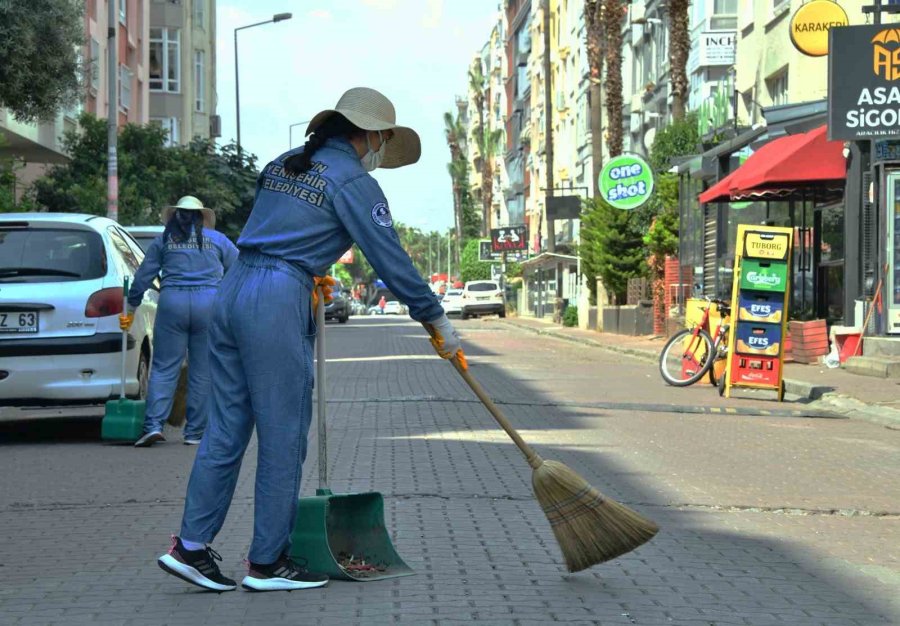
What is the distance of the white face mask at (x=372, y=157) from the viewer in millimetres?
5891

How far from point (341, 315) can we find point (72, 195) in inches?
1115

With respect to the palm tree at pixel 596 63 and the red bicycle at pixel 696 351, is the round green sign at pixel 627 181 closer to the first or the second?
the palm tree at pixel 596 63

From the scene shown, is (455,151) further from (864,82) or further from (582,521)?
(582,521)

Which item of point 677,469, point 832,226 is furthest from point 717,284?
point 677,469

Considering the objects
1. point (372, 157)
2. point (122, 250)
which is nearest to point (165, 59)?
point (122, 250)

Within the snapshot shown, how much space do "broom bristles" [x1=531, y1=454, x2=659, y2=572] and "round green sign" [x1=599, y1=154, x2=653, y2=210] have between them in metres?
31.4

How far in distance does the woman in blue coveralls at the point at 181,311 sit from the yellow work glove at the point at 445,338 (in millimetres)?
5355

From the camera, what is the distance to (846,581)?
6195 millimetres

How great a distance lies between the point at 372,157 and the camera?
592 centimetres

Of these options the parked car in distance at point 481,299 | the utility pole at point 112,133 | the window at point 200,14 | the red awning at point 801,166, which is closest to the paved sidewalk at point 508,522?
the red awning at point 801,166

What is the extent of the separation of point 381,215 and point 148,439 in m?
5.94

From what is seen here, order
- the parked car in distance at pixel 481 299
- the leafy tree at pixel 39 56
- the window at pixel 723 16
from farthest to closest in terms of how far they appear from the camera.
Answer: the parked car in distance at pixel 481 299 → the window at pixel 723 16 → the leafy tree at pixel 39 56

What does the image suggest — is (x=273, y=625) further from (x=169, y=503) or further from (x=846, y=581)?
(x=169, y=503)

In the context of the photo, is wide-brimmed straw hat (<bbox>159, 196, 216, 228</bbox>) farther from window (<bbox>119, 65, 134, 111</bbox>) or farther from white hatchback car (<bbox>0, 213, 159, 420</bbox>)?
window (<bbox>119, 65, 134, 111</bbox>)
